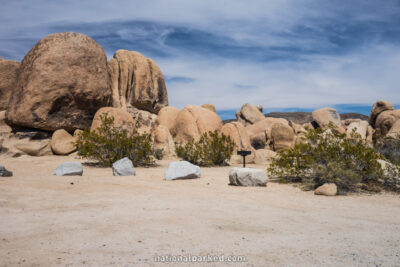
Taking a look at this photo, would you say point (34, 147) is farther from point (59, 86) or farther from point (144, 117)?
point (144, 117)

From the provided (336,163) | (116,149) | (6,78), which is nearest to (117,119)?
(116,149)

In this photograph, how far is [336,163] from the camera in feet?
22.6

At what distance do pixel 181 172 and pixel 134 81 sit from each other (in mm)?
15066

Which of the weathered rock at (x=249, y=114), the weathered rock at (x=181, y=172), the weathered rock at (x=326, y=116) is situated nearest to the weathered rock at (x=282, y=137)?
the weathered rock at (x=326, y=116)

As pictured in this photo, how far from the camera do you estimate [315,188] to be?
7.08 metres

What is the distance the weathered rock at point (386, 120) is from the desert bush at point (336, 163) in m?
15.4

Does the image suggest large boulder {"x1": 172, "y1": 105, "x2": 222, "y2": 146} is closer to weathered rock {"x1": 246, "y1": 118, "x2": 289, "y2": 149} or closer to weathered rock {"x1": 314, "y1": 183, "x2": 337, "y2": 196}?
weathered rock {"x1": 246, "y1": 118, "x2": 289, "y2": 149}

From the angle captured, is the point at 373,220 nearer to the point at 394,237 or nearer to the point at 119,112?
the point at 394,237

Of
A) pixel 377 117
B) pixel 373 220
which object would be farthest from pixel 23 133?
pixel 377 117

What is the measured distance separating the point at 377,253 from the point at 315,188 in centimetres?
416

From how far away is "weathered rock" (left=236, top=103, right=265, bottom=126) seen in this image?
30656 mm

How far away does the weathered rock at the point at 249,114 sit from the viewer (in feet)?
101

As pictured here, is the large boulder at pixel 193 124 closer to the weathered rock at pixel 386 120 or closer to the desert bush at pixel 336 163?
the desert bush at pixel 336 163

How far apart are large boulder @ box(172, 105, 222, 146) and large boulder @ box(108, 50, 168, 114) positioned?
5.43m
